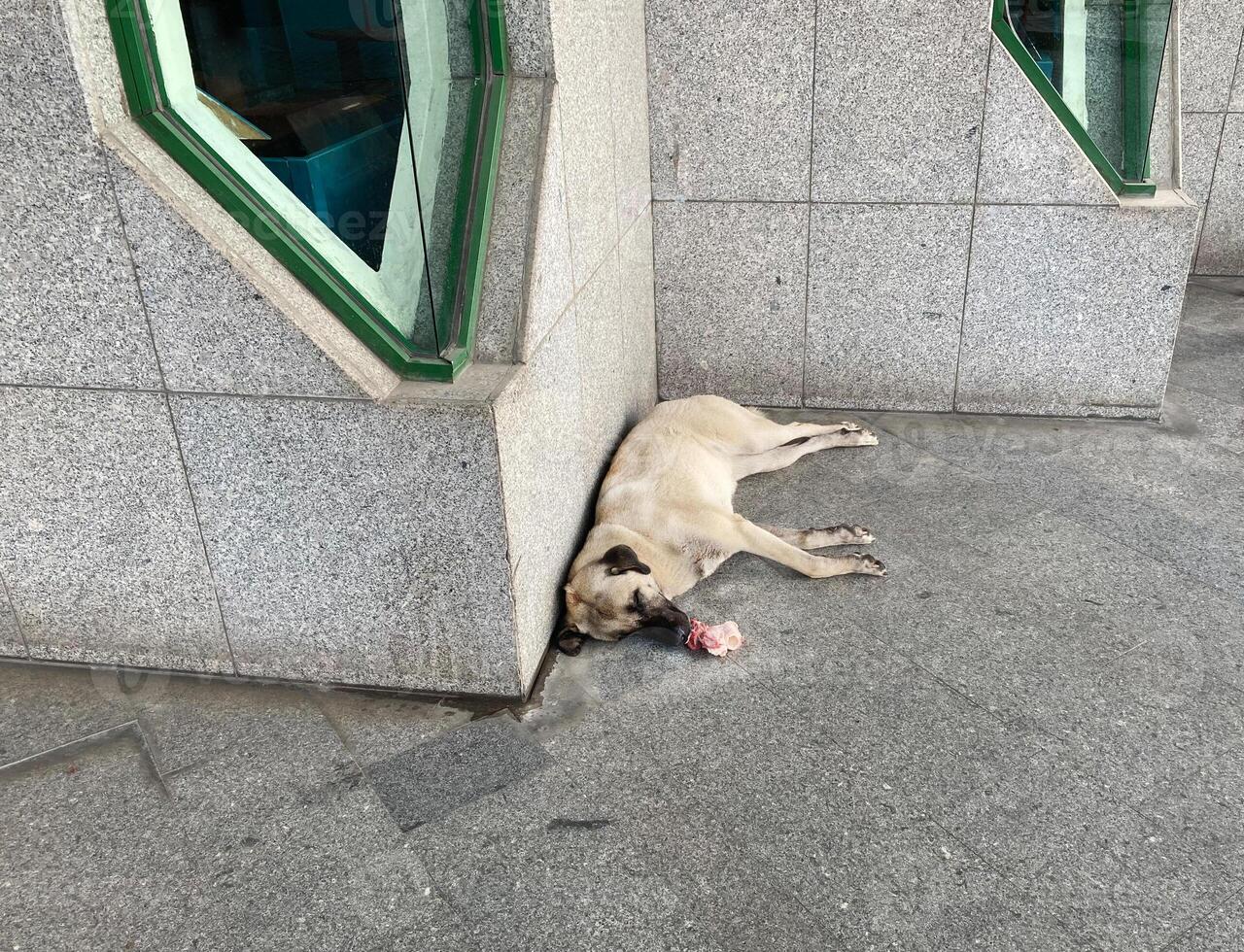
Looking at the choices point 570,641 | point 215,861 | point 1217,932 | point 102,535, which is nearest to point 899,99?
point 570,641

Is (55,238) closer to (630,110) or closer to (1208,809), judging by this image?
(630,110)

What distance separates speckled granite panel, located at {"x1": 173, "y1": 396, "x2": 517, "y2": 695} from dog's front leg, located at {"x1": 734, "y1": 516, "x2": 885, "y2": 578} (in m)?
1.38

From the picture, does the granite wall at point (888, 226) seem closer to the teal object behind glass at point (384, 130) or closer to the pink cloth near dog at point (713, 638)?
the teal object behind glass at point (384, 130)

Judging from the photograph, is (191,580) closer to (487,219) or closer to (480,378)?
(480,378)

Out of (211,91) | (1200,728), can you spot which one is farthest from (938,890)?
(211,91)

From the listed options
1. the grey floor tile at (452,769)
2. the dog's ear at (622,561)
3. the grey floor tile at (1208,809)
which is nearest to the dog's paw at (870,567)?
the dog's ear at (622,561)

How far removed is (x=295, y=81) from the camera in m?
4.46

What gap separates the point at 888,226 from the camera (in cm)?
607

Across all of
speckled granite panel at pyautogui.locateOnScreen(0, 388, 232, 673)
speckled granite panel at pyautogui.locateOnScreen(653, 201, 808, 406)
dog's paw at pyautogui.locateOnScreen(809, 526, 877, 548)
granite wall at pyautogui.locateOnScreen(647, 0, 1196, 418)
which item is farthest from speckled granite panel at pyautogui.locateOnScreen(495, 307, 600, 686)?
granite wall at pyautogui.locateOnScreen(647, 0, 1196, 418)

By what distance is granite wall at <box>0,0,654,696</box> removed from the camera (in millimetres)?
3506

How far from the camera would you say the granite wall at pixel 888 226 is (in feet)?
18.8

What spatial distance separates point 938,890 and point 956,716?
88 centimetres

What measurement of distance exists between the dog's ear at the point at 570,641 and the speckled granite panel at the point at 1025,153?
3.55m

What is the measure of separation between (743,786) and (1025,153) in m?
4.05
